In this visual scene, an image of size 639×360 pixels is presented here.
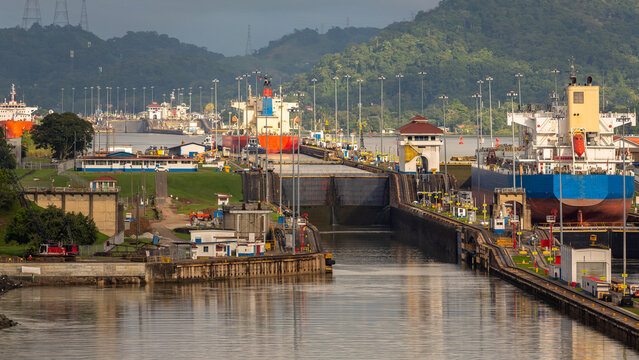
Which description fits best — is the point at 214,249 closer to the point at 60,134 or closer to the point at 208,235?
the point at 208,235

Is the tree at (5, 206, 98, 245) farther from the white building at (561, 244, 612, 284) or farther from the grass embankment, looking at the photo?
the white building at (561, 244, 612, 284)

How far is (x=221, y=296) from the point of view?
312 feet

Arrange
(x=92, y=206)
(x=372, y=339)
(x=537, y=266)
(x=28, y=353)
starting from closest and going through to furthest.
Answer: (x=28, y=353)
(x=372, y=339)
(x=537, y=266)
(x=92, y=206)

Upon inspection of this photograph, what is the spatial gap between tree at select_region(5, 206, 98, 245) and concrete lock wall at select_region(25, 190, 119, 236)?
908 centimetres

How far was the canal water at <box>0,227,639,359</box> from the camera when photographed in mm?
74594

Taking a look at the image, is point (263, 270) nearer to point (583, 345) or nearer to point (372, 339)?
point (372, 339)

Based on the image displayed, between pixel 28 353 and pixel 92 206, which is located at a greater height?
pixel 92 206

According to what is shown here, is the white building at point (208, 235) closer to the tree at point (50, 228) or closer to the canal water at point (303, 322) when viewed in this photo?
the canal water at point (303, 322)

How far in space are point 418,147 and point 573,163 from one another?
40.9 metres

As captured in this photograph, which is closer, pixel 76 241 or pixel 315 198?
pixel 76 241

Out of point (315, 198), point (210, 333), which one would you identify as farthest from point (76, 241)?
point (315, 198)

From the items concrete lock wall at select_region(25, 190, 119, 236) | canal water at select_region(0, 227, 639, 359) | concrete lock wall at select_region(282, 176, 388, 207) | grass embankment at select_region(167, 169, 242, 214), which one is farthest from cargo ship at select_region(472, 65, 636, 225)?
concrete lock wall at select_region(25, 190, 119, 236)

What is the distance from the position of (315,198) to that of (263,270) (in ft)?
209

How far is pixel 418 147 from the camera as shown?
6880 inches
